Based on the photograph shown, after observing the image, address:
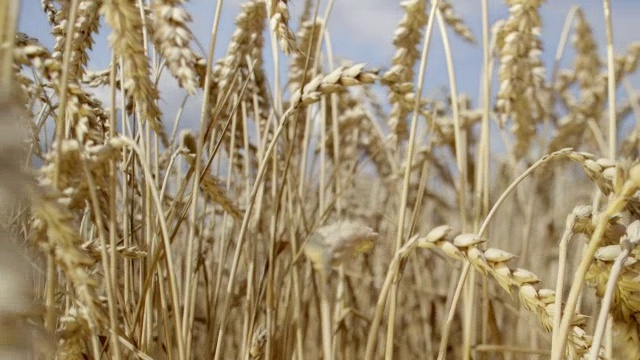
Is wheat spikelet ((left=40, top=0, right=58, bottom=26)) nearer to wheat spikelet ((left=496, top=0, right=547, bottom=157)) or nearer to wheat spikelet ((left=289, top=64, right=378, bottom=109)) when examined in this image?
wheat spikelet ((left=289, top=64, right=378, bottom=109))

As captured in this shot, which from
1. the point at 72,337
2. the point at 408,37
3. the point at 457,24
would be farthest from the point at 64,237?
the point at 457,24

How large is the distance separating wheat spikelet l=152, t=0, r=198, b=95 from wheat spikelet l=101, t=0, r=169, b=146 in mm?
25

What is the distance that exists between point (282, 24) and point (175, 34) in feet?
0.33

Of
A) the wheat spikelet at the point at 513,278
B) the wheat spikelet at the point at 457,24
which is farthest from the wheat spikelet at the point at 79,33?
the wheat spikelet at the point at 457,24

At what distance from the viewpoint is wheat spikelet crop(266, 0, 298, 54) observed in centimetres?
70

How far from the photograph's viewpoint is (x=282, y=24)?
0.71 meters

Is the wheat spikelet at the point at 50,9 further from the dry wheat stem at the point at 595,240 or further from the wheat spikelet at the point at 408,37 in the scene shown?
the dry wheat stem at the point at 595,240

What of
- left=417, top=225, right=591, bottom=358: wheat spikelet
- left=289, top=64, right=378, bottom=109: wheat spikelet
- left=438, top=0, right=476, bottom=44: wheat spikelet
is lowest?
left=417, top=225, right=591, bottom=358: wheat spikelet

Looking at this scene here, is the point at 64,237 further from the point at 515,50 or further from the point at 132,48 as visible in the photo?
the point at 515,50

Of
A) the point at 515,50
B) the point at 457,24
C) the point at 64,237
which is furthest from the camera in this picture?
the point at 457,24

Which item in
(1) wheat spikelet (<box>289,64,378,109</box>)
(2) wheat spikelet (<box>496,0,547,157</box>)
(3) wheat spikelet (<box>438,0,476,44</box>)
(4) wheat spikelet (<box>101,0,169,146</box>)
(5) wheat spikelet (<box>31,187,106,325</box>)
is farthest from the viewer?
(3) wheat spikelet (<box>438,0,476,44</box>)

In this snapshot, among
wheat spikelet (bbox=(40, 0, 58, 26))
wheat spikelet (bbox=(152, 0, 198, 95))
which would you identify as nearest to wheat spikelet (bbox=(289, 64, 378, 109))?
wheat spikelet (bbox=(152, 0, 198, 95))

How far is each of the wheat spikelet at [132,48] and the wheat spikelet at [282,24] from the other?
13 cm

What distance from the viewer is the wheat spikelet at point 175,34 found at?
66 cm
